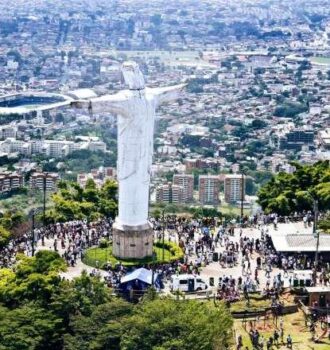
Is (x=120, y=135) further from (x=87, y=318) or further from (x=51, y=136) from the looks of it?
(x=51, y=136)

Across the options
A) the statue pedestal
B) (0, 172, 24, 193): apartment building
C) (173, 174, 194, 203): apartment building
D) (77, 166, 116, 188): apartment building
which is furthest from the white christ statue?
(77, 166, 116, 188): apartment building

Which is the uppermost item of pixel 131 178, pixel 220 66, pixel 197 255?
pixel 131 178

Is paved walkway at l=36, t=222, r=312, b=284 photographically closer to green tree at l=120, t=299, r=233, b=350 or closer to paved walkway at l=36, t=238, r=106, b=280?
paved walkway at l=36, t=238, r=106, b=280

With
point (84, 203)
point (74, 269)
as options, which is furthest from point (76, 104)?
point (84, 203)

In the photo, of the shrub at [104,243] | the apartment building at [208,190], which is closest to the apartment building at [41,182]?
the apartment building at [208,190]

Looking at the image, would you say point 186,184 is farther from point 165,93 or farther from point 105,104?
point 105,104

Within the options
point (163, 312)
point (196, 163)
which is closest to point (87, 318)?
point (163, 312)

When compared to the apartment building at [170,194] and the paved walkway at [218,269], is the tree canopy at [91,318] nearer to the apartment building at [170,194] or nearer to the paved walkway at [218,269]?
the paved walkway at [218,269]
